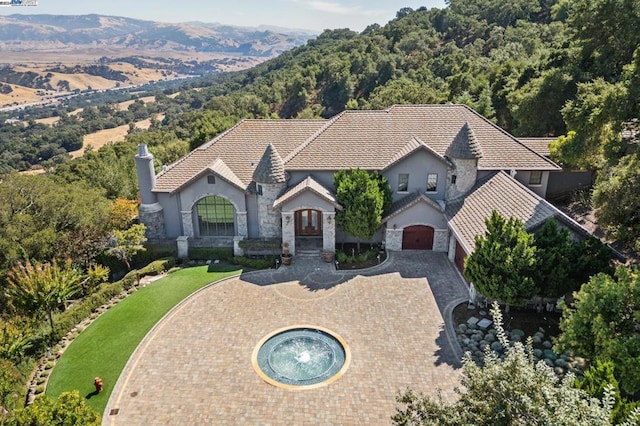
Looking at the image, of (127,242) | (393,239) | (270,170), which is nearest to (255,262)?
(270,170)

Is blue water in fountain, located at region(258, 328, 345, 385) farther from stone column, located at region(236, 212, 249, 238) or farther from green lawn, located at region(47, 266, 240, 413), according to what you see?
stone column, located at region(236, 212, 249, 238)

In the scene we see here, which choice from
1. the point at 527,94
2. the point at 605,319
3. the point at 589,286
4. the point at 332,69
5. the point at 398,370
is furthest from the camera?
the point at 332,69

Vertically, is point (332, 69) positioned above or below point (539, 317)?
above

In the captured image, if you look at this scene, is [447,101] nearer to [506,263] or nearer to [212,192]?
[212,192]

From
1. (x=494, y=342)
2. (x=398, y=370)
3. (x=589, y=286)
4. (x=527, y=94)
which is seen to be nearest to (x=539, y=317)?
(x=494, y=342)

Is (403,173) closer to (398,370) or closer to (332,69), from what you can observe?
(398,370)

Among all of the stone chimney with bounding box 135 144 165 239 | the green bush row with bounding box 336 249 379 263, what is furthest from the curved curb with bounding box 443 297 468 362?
the stone chimney with bounding box 135 144 165 239

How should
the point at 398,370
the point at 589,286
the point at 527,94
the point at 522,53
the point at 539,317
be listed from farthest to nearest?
the point at 522,53, the point at 527,94, the point at 539,317, the point at 398,370, the point at 589,286

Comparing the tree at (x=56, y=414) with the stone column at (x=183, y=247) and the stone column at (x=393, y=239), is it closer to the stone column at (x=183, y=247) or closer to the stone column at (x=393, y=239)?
the stone column at (x=183, y=247)
